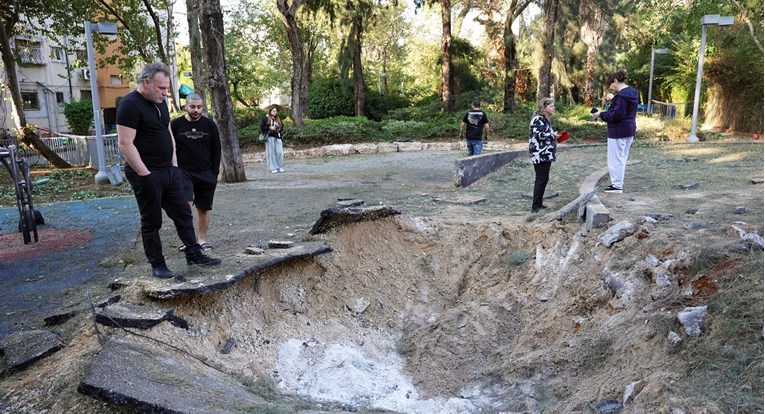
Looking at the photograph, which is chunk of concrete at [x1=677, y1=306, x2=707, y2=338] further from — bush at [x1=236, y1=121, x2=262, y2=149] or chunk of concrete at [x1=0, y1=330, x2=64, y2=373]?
bush at [x1=236, y1=121, x2=262, y2=149]

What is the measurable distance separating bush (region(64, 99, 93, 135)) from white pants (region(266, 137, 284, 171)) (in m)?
20.4

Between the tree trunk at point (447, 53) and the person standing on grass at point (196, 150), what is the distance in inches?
841

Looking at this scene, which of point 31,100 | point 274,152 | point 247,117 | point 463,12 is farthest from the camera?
point 31,100

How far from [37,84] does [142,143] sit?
3221 centimetres

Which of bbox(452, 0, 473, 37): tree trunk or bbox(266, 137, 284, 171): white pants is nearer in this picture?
bbox(266, 137, 284, 171): white pants

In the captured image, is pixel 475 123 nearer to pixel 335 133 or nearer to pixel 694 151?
pixel 694 151

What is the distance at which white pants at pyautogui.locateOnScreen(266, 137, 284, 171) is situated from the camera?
14.0 m

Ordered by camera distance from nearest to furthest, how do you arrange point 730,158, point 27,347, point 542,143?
point 27,347 < point 542,143 < point 730,158

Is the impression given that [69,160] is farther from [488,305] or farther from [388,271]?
[488,305]

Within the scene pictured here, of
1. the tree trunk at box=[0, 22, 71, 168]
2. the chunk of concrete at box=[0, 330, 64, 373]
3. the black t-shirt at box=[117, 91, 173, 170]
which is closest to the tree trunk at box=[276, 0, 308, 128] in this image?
the tree trunk at box=[0, 22, 71, 168]

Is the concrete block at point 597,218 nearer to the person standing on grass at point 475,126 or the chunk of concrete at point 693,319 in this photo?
the chunk of concrete at point 693,319

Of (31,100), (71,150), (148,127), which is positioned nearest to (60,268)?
(148,127)

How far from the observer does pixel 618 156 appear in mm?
7793

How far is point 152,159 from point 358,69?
2530cm
